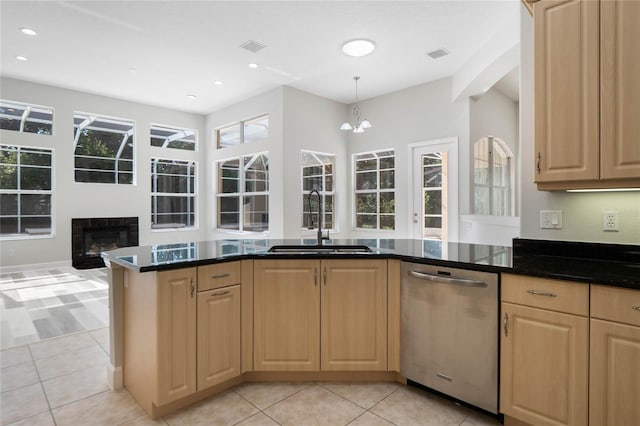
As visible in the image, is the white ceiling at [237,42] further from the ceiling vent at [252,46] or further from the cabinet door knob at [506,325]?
the cabinet door knob at [506,325]

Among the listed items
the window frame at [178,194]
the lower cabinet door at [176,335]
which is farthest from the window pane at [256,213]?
the lower cabinet door at [176,335]

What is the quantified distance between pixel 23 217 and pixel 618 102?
26.4ft

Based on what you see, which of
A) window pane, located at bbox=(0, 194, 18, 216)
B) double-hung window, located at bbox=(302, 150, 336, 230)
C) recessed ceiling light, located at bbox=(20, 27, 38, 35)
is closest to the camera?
recessed ceiling light, located at bbox=(20, 27, 38, 35)

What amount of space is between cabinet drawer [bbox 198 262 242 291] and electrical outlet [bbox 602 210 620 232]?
7.52ft

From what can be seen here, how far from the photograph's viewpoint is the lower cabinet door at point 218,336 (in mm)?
2109

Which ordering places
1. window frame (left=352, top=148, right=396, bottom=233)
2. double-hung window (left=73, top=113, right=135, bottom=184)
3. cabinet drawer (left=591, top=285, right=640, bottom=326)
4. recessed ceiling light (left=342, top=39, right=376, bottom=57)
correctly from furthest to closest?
double-hung window (left=73, top=113, right=135, bottom=184) → window frame (left=352, top=148, right=396, bottom=233) → recessed ceiling light (left=342, top=39, right=376, bottom=57) → cabinet drawer (left=591, top=285, right=640, bottom=326)

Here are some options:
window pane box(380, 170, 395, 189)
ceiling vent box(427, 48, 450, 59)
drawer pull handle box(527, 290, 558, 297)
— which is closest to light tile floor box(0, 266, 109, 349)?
drawer pull handle box(527, 290, 558, 297)

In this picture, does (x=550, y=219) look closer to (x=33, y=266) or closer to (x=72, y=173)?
(x=72, y=173)

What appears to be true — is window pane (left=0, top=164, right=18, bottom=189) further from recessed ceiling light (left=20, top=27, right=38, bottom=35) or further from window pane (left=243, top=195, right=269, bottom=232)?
window pane (left=243, top=195, right=269, bottom=232)

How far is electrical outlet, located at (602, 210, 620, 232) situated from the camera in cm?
210

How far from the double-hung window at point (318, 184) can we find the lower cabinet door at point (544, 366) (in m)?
4.70

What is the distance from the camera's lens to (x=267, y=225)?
664cm

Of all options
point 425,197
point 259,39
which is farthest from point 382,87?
point 259,39

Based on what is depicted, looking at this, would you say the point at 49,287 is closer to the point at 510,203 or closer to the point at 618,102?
the point at 618,102
